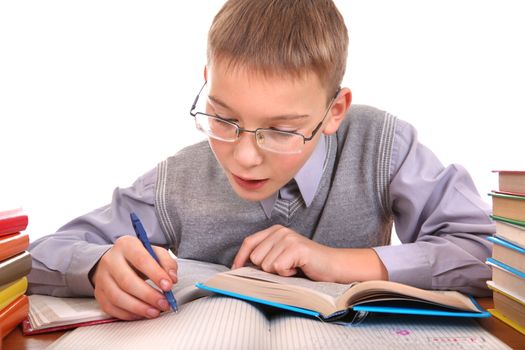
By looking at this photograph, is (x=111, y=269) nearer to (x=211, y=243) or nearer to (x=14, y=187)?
(x=211, y=243)

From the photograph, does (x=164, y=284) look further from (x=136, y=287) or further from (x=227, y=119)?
(x=227, y=119)

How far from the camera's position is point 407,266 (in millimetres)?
1077

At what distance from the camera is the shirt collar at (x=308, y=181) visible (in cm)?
136

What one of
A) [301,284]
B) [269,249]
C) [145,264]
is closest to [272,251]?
[269,249]

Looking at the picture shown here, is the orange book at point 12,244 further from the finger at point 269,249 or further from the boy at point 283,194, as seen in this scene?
the finger at point 269,249

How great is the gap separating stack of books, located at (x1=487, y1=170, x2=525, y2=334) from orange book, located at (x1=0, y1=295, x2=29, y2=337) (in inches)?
27.5

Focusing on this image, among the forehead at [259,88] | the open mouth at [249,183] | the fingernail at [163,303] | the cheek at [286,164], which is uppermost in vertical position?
the forehead at [259,88]

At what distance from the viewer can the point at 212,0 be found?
2.41m

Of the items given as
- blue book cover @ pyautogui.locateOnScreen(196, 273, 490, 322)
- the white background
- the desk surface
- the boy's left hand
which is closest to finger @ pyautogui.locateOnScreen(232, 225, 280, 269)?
the boy's left hand

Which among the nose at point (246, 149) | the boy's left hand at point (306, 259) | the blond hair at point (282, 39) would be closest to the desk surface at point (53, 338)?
the boy's left hand at point (306, 259)

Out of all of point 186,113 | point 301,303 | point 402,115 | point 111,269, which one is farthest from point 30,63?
point 301,303

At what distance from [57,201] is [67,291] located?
1475 millimetres

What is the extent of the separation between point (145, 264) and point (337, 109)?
544 mm

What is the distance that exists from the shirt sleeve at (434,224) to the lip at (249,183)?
25 cm
